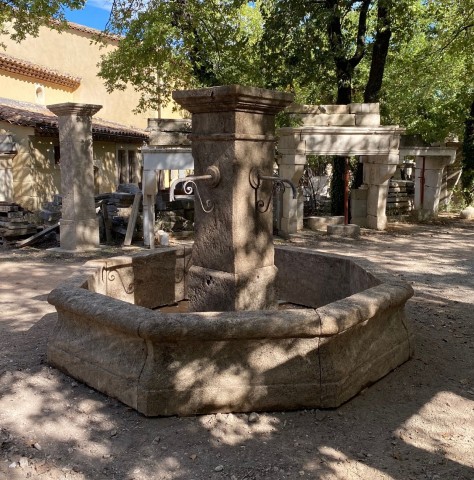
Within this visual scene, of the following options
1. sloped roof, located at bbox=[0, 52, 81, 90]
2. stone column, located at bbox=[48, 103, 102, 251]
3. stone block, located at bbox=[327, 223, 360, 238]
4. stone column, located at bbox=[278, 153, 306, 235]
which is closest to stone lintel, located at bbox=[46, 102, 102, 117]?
stone column, located at bbox=[48, 103, 102, 251]

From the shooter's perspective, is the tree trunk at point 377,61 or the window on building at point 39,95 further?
the window on building at point 39,95

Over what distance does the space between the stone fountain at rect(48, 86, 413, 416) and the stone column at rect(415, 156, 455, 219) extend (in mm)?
11451

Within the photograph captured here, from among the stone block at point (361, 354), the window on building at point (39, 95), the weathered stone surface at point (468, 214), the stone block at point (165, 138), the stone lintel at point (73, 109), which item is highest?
the window on building at point (39, 95)

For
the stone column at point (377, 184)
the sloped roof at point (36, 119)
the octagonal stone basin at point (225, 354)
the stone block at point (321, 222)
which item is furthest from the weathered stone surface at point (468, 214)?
the octagonal stone basin at point (225, 354)

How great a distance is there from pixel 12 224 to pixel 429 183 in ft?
38.0

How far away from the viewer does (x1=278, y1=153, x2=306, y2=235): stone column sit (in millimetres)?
12023

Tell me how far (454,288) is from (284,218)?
5.54 metres

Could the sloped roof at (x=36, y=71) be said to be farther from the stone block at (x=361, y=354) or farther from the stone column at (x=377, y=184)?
the stone block at (x=361, y=354)

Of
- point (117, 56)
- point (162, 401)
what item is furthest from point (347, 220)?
point (162, 401)

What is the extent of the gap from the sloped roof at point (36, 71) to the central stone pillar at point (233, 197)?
16.2 metres

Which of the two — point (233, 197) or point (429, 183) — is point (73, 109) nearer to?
point (233, 197)

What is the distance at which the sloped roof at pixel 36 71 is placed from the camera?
18062 millimetres

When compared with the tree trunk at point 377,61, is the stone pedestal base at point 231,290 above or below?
below

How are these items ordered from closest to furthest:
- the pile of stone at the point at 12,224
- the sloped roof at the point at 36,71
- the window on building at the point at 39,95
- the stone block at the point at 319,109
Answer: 1. the pile of stone at the point at 12,224
2. the stone block at the point at 319,109
3. the sloped roof at the point at 36,71
4. the window on building at the point at 39,95
